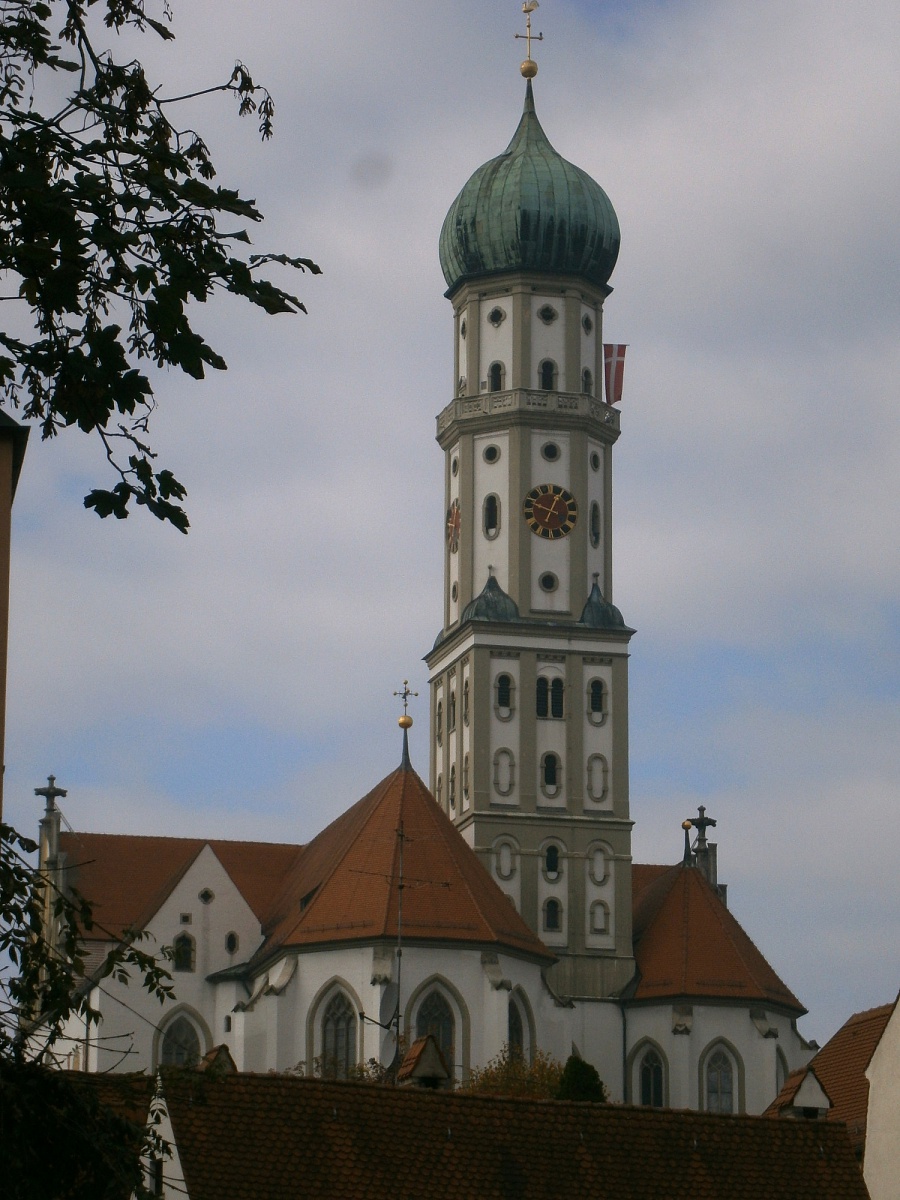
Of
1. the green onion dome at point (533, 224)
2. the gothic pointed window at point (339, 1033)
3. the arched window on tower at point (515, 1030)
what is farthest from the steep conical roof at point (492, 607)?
the gothic pointed window at point (339, 1033)

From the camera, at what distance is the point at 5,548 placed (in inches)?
1038

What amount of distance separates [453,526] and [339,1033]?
66.9 ft

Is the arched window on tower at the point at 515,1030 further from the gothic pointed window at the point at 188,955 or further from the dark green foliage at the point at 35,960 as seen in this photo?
the dark green foliage at the point at 35,960

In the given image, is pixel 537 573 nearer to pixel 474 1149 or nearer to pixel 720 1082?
pixel 720 1082

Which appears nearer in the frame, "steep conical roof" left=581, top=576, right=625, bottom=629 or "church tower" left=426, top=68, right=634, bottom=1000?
"church tower" left=426, top=68, right=634, bottom=1000

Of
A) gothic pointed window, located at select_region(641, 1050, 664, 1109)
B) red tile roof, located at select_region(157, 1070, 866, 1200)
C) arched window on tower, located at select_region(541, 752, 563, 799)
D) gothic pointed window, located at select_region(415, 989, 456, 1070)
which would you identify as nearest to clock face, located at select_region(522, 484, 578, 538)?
arched window on tower, located at select_region(541, 752, 563, 799)

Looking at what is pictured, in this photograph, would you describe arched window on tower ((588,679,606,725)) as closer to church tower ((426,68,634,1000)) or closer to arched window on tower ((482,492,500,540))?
church tower ((426,68,634,1000))

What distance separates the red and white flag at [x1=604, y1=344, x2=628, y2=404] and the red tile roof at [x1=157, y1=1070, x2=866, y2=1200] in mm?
52364

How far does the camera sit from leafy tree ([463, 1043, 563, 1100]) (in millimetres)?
65875

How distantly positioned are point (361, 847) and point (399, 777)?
2.72 meters

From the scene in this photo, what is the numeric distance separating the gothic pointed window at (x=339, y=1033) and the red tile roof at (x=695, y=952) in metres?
10.3

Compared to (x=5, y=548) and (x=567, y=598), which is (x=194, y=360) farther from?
(x=567, y=598)

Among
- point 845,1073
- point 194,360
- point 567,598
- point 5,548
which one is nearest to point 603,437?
point 567,598

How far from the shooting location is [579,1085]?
55531mm
